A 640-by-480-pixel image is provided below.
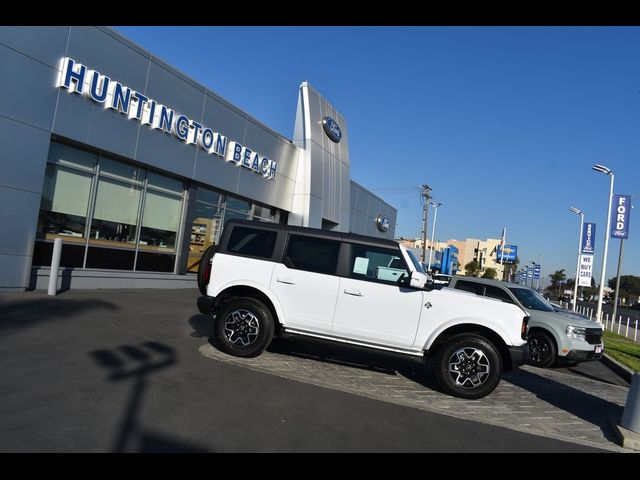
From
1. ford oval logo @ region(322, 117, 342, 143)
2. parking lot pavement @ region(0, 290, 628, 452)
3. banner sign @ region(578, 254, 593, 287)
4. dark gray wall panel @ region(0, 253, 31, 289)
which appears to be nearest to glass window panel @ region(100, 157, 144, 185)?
dark gray wall panel @ region(0, 253, 31, 289)

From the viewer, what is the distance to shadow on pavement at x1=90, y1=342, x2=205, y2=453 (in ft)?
12.8

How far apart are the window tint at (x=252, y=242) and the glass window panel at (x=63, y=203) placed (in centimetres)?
598

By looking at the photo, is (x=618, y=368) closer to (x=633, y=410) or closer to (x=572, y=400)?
(x=572, y=400)

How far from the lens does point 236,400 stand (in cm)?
524

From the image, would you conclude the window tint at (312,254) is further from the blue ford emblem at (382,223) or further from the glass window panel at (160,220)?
the blue ford emblem at (382,223)

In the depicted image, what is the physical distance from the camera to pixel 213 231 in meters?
17.3

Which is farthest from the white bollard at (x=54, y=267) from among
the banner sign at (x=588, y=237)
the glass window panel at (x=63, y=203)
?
the banner sign at (x=588, y=237)

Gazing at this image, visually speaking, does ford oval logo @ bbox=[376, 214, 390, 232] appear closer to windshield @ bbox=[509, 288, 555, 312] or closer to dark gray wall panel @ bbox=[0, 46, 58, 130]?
windshield @ bbox=[509, 288, 555, 312]

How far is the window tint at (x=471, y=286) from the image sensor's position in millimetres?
11273

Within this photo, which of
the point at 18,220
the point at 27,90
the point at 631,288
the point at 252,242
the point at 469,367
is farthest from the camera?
the point at 631,288

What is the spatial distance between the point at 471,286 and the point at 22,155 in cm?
1005

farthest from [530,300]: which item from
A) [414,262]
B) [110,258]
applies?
[110,258]
